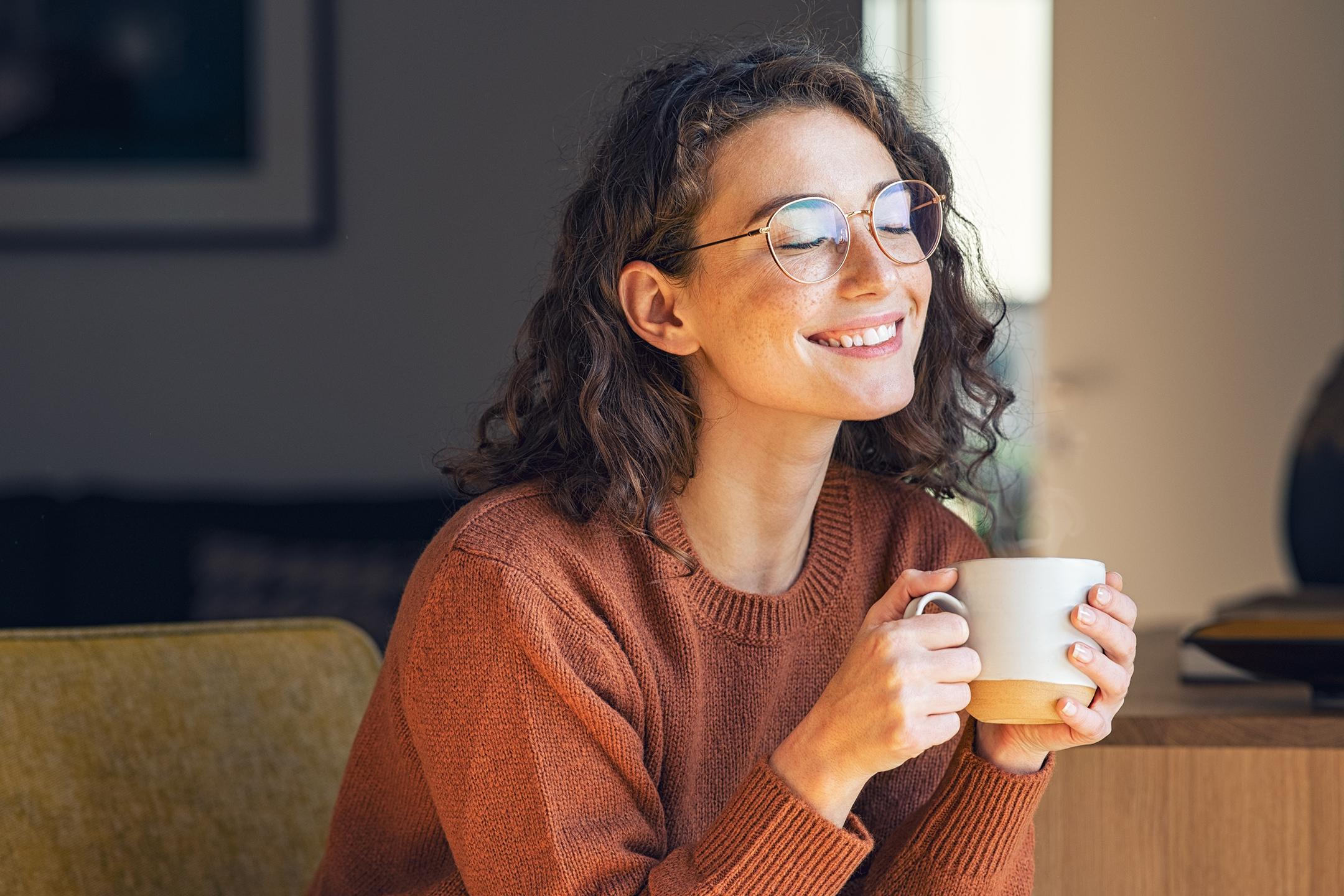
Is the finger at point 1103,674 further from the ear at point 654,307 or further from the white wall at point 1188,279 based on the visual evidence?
the white wall at point 1188,279

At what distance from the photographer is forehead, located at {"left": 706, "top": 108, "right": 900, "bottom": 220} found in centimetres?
112

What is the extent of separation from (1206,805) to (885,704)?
0.38 meters

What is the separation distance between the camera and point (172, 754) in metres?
1.25

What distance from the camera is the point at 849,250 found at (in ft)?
3.60

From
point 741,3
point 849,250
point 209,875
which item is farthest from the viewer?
point 741,3

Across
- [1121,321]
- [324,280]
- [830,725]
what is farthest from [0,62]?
[1121,321]

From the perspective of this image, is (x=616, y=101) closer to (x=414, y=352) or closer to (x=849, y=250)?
(x=414, y=352)

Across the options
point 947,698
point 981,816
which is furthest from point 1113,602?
point 981,816

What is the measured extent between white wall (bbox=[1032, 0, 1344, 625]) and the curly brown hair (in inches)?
102

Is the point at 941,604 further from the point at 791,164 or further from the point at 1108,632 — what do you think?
the point at 791,164

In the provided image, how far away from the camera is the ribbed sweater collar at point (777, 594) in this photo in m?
1.17

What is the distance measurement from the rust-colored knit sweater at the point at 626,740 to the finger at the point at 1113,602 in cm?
18

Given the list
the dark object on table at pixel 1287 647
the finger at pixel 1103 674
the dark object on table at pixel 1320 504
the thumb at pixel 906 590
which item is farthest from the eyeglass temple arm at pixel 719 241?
the dark object on table at pixel 1320 504

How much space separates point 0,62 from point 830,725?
1.74m
